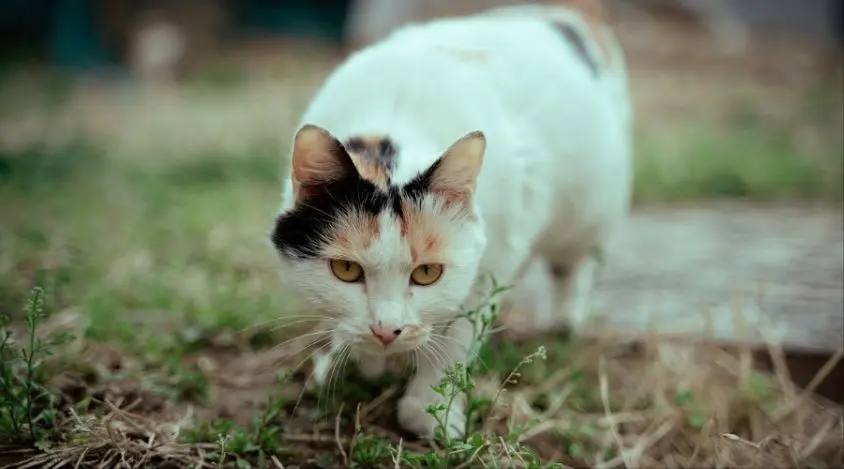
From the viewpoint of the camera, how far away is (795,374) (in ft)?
10.1

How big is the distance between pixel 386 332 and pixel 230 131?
17.7 ft

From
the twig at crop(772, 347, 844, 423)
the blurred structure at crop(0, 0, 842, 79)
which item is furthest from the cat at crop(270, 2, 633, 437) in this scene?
the blurred structure at crop(0, 0, 842, 79)

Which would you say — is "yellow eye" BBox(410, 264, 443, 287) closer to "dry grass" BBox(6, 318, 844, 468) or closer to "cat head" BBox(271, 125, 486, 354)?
"cat head" BBox(271, 125, 486, 354)

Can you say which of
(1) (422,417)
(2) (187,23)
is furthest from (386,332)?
(2) (187,23)

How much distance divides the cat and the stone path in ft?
1.75

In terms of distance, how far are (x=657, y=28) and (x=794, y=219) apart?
465 cm

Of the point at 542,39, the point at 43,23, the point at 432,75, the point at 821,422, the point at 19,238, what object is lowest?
the point at 821,422

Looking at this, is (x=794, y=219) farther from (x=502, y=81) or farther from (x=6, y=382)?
(x=6, y=382)

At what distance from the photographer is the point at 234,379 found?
8.75 ft

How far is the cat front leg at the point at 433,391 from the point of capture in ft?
7.36

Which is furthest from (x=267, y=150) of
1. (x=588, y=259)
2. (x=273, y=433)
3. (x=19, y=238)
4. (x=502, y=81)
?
(x=273, y=433)

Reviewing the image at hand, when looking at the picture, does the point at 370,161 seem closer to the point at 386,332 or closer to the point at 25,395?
the point at 386,332

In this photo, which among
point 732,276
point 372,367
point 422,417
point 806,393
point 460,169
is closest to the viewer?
point 460,169

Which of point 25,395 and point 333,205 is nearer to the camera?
point 333,205
